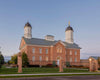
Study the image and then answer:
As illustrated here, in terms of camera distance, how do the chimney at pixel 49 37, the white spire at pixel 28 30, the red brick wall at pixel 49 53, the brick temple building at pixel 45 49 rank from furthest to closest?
the chimney at pixel 49 37, the white spire at pixel 28 30, the brick temple building at pixel 45 49, the red brick wall at pixel 49 53

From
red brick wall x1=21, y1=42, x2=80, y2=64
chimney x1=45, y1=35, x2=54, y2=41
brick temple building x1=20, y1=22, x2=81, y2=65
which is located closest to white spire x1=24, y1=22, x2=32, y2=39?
brick temple building x1=20, y1=22, x2=81, y2=65

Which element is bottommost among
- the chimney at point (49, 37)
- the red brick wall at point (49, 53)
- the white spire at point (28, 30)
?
the red brick wall at point (49, 53)

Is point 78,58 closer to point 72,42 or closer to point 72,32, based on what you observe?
point 72,42

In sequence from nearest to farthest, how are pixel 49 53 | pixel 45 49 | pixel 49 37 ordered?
1. pixel 45 49
2. pixel 49 53
3. pixel 49 37

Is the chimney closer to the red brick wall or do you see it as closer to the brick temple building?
the brick temple building

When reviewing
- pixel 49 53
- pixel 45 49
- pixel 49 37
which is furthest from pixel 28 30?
pixel 49 53

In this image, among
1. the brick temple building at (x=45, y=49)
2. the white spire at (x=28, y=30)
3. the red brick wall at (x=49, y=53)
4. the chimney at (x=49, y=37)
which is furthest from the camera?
the chimney at (x=49, y=37)

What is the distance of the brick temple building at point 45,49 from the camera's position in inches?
1719

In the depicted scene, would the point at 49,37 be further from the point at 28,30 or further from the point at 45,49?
the point at 28,30

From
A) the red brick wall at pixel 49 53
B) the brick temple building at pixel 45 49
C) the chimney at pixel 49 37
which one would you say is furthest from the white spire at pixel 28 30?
the chimney at pixel 49 37

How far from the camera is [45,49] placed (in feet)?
152

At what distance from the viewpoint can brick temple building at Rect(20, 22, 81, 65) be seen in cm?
4366

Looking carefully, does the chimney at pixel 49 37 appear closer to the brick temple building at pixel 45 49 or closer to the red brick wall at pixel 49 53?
the brick temple building at pixel 45 49

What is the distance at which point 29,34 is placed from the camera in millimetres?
46875
